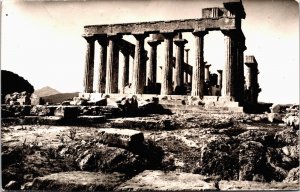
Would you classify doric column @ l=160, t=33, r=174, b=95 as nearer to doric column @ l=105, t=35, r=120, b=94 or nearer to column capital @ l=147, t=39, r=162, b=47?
doric column @ l=105, t=35, r=120, b=94

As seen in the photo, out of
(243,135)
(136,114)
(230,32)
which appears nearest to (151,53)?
(230,32)

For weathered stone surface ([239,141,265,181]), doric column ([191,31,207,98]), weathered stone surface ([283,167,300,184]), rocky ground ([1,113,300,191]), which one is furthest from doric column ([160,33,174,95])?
weathered stone surface ([283,167,300,184])

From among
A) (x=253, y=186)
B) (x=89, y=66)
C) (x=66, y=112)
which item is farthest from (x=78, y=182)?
(x=89, y=66)

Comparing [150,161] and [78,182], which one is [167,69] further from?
[78,182]

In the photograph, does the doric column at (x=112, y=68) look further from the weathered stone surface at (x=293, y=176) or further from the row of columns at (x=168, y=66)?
the weathered stone surface at (x=293, y=176)

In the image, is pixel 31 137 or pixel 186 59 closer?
pixel 31 137

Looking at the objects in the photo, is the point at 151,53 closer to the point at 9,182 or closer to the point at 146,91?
the point at 146,91

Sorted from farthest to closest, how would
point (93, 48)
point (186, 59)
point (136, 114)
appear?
point (186, 59), point (93, 48), point (136, 114)
